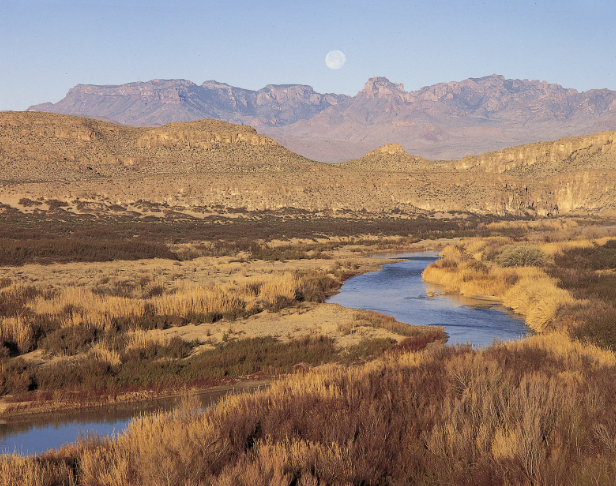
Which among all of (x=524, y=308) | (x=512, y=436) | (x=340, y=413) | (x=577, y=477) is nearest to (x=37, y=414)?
(x=340, y=413)

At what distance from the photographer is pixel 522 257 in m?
26.8

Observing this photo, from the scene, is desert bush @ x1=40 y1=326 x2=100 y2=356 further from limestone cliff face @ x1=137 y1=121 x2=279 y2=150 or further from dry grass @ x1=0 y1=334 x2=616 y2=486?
limestone cliff face @ x1=137 y1=121 x2=279 y2=150

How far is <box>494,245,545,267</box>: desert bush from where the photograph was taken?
26.5 meters

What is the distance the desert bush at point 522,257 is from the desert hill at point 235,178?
4818 cm

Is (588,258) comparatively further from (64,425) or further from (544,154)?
(544,154)

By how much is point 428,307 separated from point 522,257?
905 cm

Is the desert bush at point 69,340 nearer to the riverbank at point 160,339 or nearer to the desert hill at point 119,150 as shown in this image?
the riverbank at point 160,339

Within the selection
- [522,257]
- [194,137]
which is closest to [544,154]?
[194,137]

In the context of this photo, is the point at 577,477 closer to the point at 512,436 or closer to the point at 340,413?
the point at 512,436

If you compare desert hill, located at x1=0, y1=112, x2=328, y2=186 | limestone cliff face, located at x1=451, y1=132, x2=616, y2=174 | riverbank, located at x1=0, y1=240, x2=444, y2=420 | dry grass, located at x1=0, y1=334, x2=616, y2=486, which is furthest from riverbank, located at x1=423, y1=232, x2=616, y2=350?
limestone cliff face, located at x1=451, y1=132, x2=616, y2=174

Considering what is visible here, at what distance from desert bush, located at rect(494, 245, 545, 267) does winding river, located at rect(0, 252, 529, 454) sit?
439 cm

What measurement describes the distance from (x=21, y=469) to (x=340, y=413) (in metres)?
3.79

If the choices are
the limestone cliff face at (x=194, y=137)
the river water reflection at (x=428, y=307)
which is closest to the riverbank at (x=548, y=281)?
the river water reflection at (x=428, y=307)

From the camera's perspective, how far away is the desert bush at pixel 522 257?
86.9 feet
